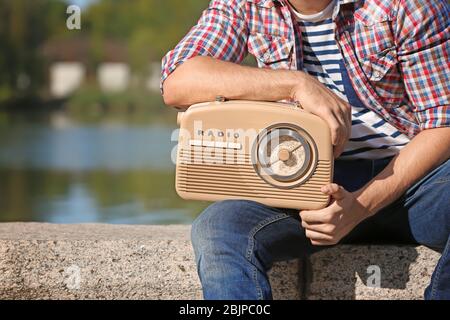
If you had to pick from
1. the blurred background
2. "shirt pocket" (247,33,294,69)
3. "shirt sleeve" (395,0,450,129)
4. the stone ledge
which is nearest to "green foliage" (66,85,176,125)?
the blurred background

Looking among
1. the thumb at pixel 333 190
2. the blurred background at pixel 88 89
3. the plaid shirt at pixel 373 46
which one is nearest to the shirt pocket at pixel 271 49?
the plaid shirt at pixel 373 46

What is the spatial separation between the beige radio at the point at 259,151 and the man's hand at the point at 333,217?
0.06 feet

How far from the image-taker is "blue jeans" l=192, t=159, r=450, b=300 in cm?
157

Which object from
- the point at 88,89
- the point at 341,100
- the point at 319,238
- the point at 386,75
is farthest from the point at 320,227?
the point at 88,89

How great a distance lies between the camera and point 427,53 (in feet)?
5.66

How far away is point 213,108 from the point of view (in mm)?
1642

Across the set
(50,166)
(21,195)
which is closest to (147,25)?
(50,166)

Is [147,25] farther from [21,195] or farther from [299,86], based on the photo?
[299,86]

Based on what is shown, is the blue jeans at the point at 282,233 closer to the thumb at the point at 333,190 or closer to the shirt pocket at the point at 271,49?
the thumb at the point at 333,190

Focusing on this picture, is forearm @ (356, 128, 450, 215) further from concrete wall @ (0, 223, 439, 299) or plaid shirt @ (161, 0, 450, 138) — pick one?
concrete wall @ (0, 223, 439, 299)

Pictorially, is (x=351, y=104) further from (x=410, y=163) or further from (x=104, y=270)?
(x=104, y=270)

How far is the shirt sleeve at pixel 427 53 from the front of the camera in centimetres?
172

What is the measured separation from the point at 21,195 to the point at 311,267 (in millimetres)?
8575

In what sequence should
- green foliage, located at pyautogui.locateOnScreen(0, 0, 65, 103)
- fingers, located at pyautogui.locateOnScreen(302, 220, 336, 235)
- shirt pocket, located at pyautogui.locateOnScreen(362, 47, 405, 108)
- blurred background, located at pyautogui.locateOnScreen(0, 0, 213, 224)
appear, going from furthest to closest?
green foliage, located at pyautogui.locateOnScreen(0, 0, 65, 103), blurred background, located at pyautogui.locateOnScreen(0, 0, 213, 224), shirt pocket, located at pyautogui.locateOnScreen(362, 47, 405, 108), fingers, located at pyautogui.locateOnScreen(302, 220, 336, 235)
